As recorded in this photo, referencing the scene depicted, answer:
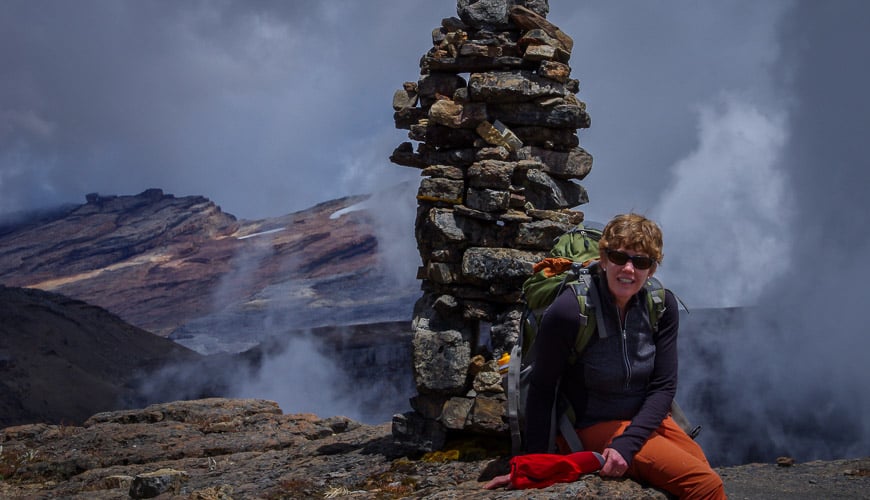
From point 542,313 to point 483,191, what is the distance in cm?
445

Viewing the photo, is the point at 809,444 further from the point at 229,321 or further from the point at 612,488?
the point at 229,321

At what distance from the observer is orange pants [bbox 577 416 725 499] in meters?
4.20

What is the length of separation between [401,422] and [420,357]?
3.08ft

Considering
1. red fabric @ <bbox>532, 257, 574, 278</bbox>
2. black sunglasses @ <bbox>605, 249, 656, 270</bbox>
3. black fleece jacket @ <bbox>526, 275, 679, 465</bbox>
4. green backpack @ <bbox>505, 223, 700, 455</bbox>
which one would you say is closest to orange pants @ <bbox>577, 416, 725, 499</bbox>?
black fleece jacket @ <bbox>526, 275, 679, 465</bbox>

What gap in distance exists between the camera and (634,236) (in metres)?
4.25

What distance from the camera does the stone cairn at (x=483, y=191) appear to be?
8.91m

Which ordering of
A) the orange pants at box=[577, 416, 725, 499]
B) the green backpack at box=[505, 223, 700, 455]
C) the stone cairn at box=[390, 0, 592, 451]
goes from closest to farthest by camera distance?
the orange pants at box=[577, 416, 725, 499] < the green backpack at box=[505, 223, 700, 455] < the stone cairn at box=[390, 0, 592, 451]

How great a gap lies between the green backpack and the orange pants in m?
0.19

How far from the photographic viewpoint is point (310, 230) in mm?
73250

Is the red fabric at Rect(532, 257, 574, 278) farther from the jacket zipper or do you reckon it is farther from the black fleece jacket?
the jacket zipper

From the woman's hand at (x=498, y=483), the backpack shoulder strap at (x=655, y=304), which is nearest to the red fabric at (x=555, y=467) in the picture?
the woman's hand at (x=498, y=483)

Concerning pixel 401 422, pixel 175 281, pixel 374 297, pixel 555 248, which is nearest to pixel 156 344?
pixel 374 297

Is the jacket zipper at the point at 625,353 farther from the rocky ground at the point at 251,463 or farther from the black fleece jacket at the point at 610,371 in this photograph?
the rocky ground at the point at 251,463

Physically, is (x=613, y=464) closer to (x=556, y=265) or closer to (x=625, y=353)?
(x=625, y=353)
